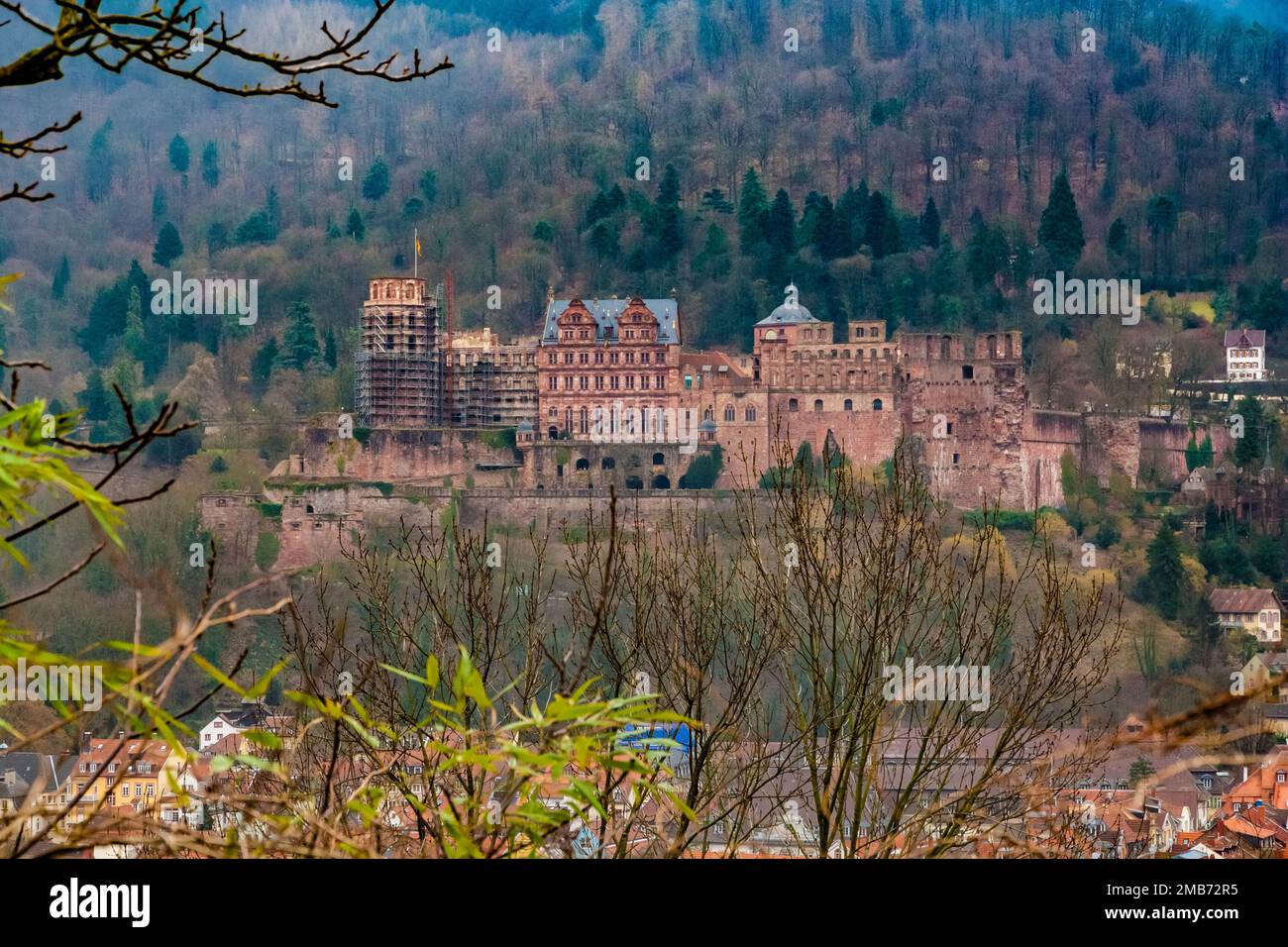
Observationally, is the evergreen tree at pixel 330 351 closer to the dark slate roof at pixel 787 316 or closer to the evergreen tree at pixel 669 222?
the evergreen tree at pixel 669 222

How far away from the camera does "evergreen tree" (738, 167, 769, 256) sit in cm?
5509

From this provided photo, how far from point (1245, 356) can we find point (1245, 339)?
1.63 feet

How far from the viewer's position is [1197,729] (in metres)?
1.08

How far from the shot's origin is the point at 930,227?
2202 inches

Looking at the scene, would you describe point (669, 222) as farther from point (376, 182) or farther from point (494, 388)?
point (494, 388)

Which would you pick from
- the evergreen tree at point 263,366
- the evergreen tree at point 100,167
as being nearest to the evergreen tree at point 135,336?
the evergreen tree at point 263,366

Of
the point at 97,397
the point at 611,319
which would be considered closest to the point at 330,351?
the point at 97,397

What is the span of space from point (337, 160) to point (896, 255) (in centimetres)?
1960

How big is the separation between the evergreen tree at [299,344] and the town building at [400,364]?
508 centimetres

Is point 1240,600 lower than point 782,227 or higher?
lower

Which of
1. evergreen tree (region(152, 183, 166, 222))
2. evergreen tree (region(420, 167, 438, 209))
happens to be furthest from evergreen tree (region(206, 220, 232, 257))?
evergreen tree (region(420, 167, 438, 209))

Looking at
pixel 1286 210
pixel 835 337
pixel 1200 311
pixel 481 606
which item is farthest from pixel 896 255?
pixel 481 606

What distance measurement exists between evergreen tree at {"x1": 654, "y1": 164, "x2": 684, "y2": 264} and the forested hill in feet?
0.27

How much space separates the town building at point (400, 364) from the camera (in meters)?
45.6
